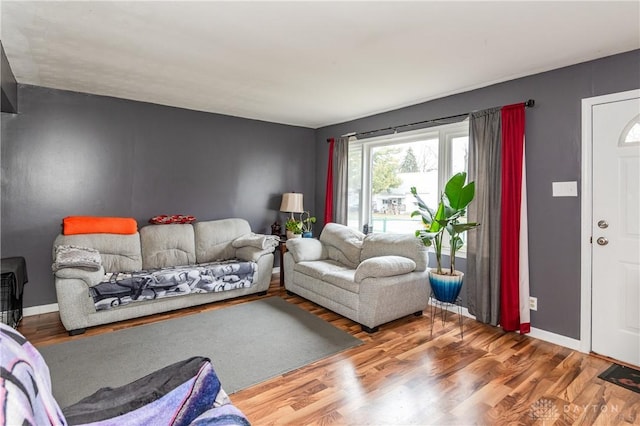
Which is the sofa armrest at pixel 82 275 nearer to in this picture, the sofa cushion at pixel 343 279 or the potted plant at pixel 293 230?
the sofa cushion at pixel 343 279

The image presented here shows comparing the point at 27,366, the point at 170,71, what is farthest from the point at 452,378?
the point at 170,71

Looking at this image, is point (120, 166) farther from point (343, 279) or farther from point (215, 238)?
point (343, 279)

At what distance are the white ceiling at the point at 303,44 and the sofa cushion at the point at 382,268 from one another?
5.77ft

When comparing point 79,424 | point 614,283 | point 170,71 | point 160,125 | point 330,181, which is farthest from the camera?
point 330,181

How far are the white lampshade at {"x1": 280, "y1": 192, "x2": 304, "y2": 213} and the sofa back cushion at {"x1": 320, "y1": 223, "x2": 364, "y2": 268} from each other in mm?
806

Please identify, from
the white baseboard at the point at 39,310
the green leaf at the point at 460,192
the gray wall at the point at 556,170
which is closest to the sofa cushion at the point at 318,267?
the green leaf at the point at 460,192

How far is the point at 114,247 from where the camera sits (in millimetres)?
3693

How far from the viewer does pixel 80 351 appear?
2.70m

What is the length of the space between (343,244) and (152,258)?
228cm

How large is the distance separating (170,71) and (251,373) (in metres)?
2.71

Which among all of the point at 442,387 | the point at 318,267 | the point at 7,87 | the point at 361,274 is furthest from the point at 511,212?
the point at 7,87

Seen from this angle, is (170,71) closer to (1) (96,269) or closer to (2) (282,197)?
(1) (96,269)

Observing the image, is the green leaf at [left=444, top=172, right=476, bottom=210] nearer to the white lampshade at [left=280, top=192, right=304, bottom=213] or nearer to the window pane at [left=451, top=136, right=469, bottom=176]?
the window pane at [left=451, top=136, right=469, bottom=176]

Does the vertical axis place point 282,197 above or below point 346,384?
above
